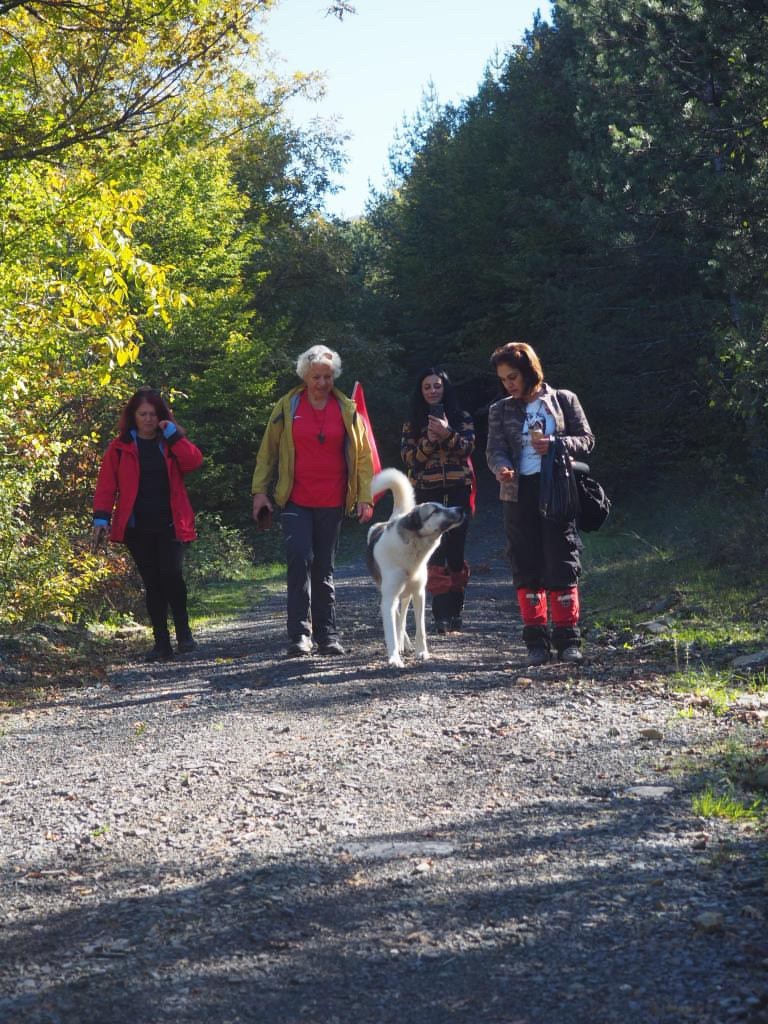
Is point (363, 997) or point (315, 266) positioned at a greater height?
point (315, 266)

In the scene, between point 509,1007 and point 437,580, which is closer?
point 509,1007

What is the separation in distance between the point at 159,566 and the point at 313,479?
162cm

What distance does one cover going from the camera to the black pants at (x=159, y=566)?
9.23m

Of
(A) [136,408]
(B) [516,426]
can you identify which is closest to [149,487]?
(A) [136,408]

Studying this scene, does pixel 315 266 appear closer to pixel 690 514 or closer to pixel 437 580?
pixel 690 514

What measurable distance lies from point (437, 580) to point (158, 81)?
14.8ft

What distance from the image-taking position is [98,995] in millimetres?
3045

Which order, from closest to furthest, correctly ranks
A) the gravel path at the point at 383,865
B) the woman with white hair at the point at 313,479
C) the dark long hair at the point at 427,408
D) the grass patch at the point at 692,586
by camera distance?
the gravel path at the point at 383,865 → the grass patch at the point at 692,586 → the woman with white hair at the point at 313,479 → the dark long hair at the point at 427,408

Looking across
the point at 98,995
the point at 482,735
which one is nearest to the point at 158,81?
the point at 482,735

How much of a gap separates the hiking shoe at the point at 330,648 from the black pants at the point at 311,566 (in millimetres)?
32

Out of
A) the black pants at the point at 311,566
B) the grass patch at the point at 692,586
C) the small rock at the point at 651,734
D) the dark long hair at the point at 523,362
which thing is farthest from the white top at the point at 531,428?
the small rock at the point at 651,734

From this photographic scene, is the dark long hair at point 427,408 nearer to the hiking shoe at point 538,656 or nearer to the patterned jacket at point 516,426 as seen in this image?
the patterned jacket at point 516,426

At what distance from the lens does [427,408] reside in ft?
32.0

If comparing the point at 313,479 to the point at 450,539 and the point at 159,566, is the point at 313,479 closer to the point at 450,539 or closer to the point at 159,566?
the point at 450,539
